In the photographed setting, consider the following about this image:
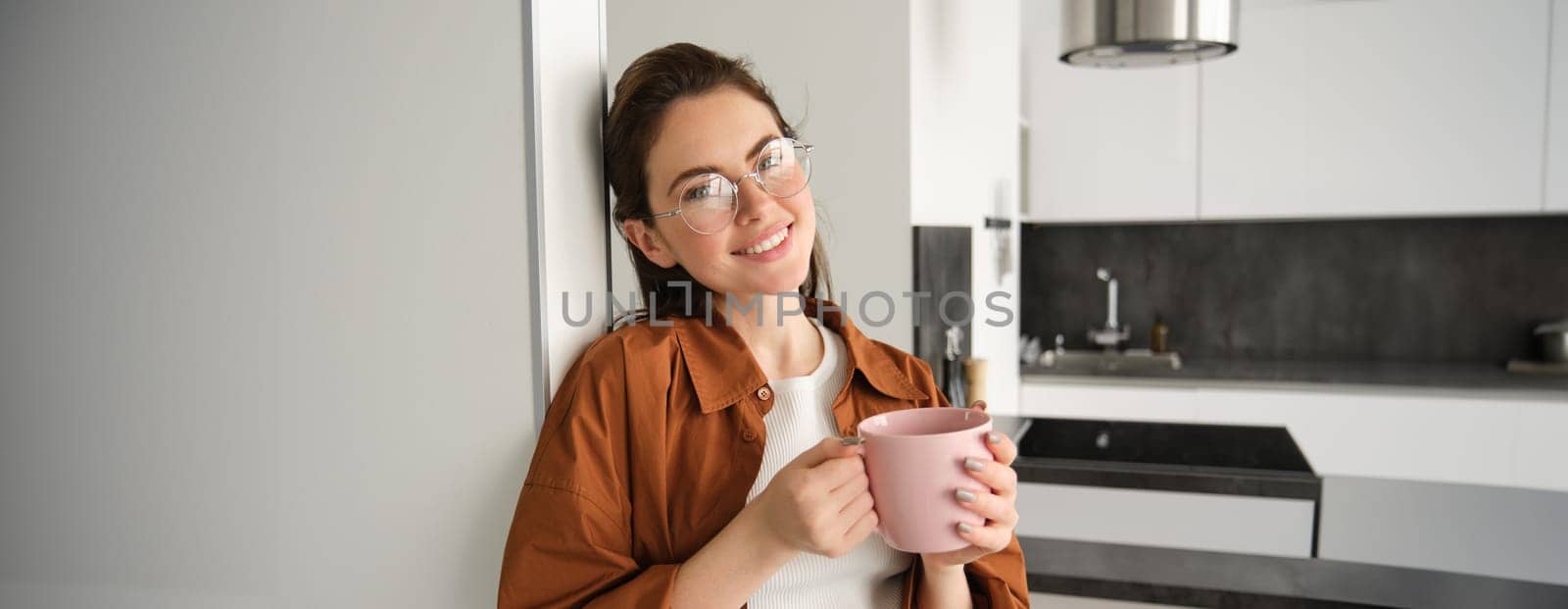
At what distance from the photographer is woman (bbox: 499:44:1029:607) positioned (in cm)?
63

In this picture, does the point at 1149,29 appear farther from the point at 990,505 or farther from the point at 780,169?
the point at 990,505

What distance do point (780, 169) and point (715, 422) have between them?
7.2 inches

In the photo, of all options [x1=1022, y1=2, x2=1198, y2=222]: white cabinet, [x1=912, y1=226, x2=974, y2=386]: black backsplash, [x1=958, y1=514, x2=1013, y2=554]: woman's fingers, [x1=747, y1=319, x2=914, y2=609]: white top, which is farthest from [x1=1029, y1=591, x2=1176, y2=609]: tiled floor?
[x1=1022, y1=2, x2=1198, y2=222]: white cabinet

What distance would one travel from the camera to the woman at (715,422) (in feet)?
2.08

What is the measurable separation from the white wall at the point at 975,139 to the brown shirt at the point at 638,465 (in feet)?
3.21

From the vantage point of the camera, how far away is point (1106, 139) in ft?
11.3

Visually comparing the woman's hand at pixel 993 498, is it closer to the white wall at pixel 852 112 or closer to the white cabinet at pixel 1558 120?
the white wall at pixel 852 112

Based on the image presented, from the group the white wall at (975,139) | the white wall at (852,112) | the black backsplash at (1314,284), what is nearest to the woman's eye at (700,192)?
the white wall at (852,112)

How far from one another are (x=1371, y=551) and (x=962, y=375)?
35.9 inches

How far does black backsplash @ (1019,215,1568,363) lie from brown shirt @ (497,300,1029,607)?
3.34 meters

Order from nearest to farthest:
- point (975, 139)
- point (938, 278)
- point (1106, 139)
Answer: point (938, 278), point (975, 139), point (1106, 139)

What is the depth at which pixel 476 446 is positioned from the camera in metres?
0.72

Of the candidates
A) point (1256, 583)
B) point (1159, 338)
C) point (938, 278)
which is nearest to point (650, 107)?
point (1256, 583)

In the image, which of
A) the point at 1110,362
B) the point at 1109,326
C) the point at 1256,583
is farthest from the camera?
the point at 1109,326
